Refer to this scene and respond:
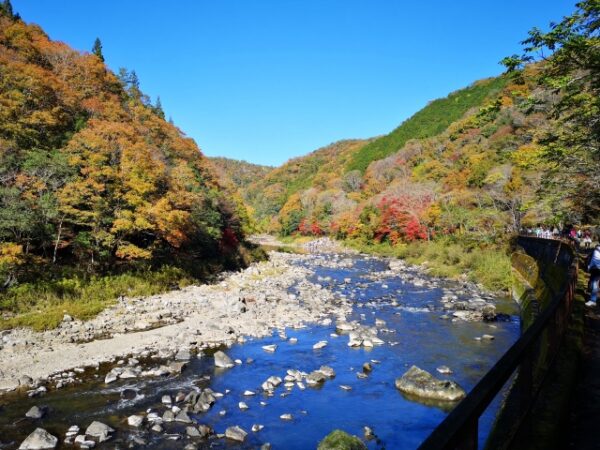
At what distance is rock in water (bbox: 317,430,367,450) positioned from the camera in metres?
7.50

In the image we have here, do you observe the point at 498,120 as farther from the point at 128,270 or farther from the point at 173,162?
the point at 128,270

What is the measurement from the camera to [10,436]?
8.52 meters

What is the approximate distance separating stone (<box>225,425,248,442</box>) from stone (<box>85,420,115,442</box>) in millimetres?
2312

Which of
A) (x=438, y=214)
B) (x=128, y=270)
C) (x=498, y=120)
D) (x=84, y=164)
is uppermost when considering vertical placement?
(x=498, y=120)

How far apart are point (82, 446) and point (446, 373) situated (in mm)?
8875

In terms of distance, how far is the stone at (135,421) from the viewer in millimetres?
8977

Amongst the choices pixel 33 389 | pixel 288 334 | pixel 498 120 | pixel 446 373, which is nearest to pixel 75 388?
pixel 33 389

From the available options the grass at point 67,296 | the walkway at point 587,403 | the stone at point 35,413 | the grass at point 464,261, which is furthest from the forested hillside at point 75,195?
the walkway at point 587,403

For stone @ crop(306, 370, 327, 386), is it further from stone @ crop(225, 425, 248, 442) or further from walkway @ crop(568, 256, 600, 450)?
walkway @ crop(568, 256, 600, 450)

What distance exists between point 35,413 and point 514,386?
31.6 ft

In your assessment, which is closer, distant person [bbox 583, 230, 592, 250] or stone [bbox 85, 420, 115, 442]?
stone [bbox 85, 420, 115, 442]

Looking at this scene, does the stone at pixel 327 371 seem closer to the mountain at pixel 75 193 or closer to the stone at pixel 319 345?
the stone at pixel 319 345

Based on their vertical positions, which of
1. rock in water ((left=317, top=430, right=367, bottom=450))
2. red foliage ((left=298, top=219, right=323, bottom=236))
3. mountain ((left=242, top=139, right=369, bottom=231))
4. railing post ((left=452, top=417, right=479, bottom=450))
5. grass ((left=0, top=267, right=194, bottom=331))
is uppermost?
mountain ((left=242, top=139, right=369, bottom=231))

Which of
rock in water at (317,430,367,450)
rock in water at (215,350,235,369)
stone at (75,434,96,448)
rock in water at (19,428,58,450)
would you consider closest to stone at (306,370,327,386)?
rock in water at (215,350,235,369)
